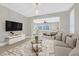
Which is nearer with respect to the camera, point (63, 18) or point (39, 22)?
point (63, 18)

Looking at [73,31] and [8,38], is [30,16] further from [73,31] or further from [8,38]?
[73,31]

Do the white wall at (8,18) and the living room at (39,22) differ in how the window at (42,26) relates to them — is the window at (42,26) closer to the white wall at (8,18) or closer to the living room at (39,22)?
the living room at (39,22)

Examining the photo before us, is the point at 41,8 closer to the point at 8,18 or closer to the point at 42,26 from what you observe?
the point at 42,26

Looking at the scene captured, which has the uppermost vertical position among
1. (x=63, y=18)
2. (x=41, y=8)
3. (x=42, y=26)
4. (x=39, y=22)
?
(x=41, y=8)

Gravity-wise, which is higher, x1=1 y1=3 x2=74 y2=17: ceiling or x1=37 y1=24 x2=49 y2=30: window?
x1=1 y1=3 x2=74 y2=17: ceiling

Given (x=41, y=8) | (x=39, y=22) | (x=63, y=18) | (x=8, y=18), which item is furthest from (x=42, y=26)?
(x=8, y=18)

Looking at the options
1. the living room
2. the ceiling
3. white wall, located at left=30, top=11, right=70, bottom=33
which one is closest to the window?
the living room

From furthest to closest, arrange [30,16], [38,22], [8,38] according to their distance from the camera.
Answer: [8,38] → [38,22] → [30,16]

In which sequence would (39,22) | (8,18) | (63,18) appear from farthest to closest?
(8,18), (39,22), (63,18)

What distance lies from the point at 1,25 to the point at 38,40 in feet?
4.79

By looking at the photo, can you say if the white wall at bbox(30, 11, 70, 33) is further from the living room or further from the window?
the window

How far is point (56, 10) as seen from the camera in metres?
2.87

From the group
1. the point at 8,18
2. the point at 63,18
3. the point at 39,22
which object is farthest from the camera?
the point at 8,18

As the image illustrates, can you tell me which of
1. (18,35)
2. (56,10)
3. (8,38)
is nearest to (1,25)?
(8,38)
